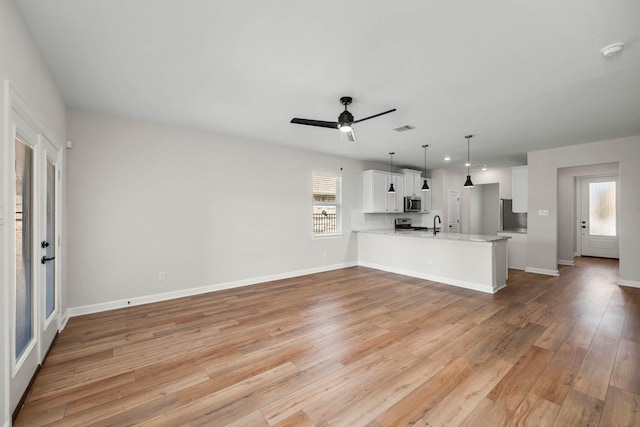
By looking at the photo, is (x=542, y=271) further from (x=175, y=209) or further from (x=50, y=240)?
(x=50, y=240)

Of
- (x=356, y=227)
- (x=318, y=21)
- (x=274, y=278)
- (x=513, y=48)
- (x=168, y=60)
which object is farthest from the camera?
(x=356, y=227)

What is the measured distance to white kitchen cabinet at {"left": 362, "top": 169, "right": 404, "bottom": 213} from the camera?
6934 mm

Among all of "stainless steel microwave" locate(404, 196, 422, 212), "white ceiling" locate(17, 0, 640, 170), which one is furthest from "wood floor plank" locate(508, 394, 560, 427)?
"stainless steel microwave" locate(404, 196, 422, 212)

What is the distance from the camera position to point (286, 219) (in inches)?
223

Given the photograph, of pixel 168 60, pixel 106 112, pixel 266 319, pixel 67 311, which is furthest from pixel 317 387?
pixel 106 112

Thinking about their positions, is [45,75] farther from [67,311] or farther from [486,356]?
[486,356]

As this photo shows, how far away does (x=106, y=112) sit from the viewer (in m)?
3.75

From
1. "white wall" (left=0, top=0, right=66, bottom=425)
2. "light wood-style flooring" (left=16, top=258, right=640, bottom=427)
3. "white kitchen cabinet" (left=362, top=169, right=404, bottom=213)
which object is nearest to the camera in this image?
"white wall" (left=0, top=0, right=66, bottom=425)

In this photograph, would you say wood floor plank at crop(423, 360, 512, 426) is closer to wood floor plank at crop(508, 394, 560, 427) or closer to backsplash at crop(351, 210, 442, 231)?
wood floor plank at crop(508, 394, 560, 427)

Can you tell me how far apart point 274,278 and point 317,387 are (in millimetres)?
3447

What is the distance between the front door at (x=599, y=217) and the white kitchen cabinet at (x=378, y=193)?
19.0 ft

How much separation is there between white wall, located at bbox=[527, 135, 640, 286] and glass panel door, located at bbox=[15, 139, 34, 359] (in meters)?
8.15

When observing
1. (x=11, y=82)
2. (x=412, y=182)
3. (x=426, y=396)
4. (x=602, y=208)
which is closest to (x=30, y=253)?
(x=11, y=82)

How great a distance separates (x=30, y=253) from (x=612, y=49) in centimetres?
515
